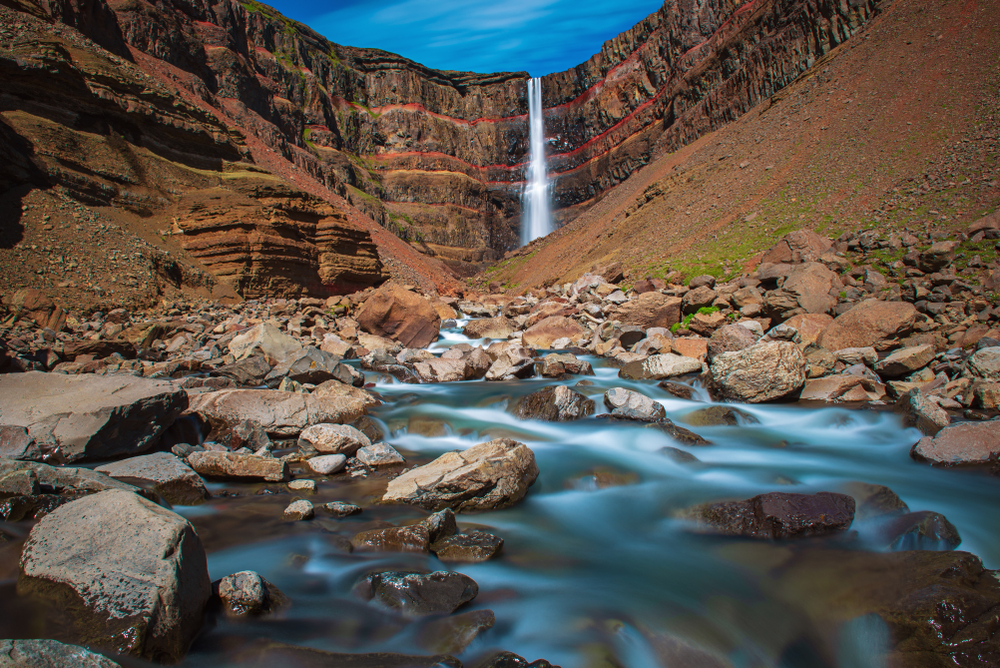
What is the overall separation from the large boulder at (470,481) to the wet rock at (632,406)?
2.72m

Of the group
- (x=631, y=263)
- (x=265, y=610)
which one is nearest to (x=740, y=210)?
(x=631, y=263)

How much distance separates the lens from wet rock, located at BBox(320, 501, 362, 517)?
4.46 metres

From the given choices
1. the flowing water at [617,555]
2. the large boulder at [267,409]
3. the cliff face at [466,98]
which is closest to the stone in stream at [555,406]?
the flowing water at [617,555]

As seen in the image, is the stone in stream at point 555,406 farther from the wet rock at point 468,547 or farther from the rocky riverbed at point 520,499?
the wet rock at point 468,547

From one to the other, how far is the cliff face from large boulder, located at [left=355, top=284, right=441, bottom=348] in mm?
31745

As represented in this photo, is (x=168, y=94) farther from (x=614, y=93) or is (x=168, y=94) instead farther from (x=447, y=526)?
(x=614, y=93)

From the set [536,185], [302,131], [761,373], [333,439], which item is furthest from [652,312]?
[536,185]

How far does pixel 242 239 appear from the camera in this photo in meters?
17.7

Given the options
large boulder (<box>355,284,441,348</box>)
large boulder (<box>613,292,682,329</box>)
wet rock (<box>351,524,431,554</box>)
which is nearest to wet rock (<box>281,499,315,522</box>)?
wet rock (<box>351,524,431,554</box>)

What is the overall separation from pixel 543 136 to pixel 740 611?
224 ft

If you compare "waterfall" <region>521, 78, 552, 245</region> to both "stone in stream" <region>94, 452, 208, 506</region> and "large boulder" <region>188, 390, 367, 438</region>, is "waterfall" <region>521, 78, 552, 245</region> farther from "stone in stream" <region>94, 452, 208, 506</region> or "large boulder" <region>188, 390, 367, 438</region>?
"stone in stream" <region>94, 452, 208, 506</region>

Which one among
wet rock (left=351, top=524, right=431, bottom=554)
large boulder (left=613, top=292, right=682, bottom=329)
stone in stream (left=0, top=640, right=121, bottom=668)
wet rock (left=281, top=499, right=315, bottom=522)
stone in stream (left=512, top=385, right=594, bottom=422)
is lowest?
wet rock (left=351, top=524, right=431, bottom=554)

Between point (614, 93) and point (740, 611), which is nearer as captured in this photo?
point (740, 611)

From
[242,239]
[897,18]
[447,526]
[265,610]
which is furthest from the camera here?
[897,18]
